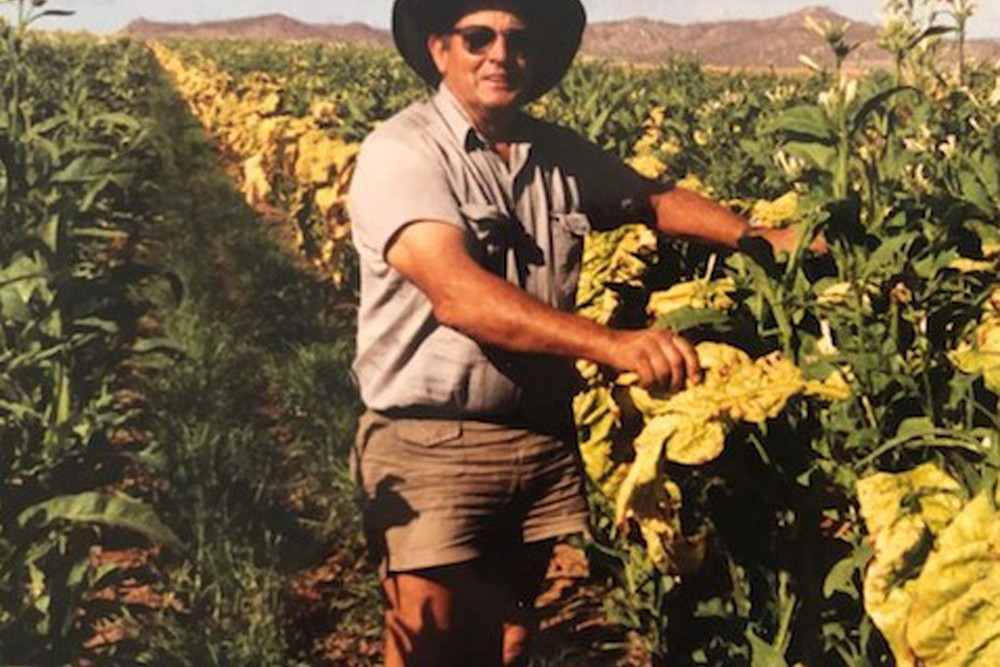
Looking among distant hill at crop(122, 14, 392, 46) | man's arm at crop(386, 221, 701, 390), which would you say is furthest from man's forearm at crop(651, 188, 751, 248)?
distant hill at crop(122, 14, 392, 46)

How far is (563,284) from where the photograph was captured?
274 centimetres

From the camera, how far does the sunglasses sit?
8.43 feet

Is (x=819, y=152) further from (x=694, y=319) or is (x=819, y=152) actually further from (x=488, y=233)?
(x=488, y=233)

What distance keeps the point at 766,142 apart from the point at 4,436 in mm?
3757

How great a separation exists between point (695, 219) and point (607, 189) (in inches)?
9.7

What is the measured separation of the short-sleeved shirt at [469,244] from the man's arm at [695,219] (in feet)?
0.67

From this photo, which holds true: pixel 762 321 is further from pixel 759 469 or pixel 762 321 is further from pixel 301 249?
pixel 301 249

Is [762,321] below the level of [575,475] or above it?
above

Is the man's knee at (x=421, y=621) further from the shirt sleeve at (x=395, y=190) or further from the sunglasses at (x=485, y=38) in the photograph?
the sunglasses at (x=485, y=38)

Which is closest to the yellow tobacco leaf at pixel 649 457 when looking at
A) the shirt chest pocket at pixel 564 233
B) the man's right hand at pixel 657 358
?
the man's right hand at pixel 657 358

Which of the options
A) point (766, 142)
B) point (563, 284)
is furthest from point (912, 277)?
point (766, 142)

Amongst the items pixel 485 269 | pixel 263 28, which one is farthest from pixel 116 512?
pixel 263 28

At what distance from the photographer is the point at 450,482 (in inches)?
107

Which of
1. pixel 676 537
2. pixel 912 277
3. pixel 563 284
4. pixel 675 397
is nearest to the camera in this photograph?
pixel 675 397
